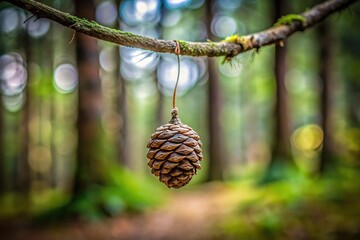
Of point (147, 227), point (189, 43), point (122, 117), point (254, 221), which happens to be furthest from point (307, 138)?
point (189, 43)

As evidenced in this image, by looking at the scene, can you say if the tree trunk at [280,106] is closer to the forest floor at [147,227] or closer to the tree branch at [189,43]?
the forest floor at [147,227]

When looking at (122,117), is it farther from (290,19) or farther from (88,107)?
(290,19)

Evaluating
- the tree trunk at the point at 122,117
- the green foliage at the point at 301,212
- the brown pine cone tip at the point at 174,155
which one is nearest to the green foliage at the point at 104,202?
the green foliage at the point at 301,212

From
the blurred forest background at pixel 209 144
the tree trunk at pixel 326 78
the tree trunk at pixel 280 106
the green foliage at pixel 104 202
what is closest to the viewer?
the blurred forest background at pixel 209 144

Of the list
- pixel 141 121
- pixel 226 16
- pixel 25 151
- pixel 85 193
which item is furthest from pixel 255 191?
pixel 141 121

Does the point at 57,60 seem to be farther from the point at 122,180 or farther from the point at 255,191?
the point at 255,191
